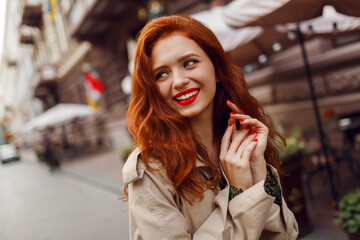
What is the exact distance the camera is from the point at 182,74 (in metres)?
1.31

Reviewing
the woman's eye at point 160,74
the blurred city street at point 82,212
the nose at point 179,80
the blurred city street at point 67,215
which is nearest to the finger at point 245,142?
the nose at point 179,80

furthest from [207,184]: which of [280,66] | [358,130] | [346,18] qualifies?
[280,66]

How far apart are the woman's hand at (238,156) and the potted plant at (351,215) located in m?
1.78

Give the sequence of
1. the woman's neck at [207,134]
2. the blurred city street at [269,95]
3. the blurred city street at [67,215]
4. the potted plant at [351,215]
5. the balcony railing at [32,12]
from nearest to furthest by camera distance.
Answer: the woman's neck at [207,134] → the potted plant at [351,215] → the blurred city street at [269,95] → the blurred city street at [67,215] → the balcony railing at [32,12]

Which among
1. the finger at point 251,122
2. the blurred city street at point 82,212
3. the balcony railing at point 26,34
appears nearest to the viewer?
the finger at point 251,122

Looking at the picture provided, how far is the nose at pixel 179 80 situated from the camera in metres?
1.29

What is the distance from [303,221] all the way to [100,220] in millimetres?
3654

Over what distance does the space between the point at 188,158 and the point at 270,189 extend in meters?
0.40

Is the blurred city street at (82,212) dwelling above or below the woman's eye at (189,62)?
below

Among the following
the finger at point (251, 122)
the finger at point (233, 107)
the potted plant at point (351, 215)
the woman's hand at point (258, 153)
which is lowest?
the potted plant at point (351, 215)

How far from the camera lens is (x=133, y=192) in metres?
1.13

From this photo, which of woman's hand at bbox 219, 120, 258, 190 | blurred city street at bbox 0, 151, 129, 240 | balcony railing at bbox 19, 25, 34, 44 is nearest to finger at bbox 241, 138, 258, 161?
woman's hand at bbox 219, 120, 258, 190

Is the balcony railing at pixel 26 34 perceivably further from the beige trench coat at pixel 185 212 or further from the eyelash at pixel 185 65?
the beige trench coat at pixel 185 212

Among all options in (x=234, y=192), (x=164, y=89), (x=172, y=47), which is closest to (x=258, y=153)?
(x=234, y=192)
